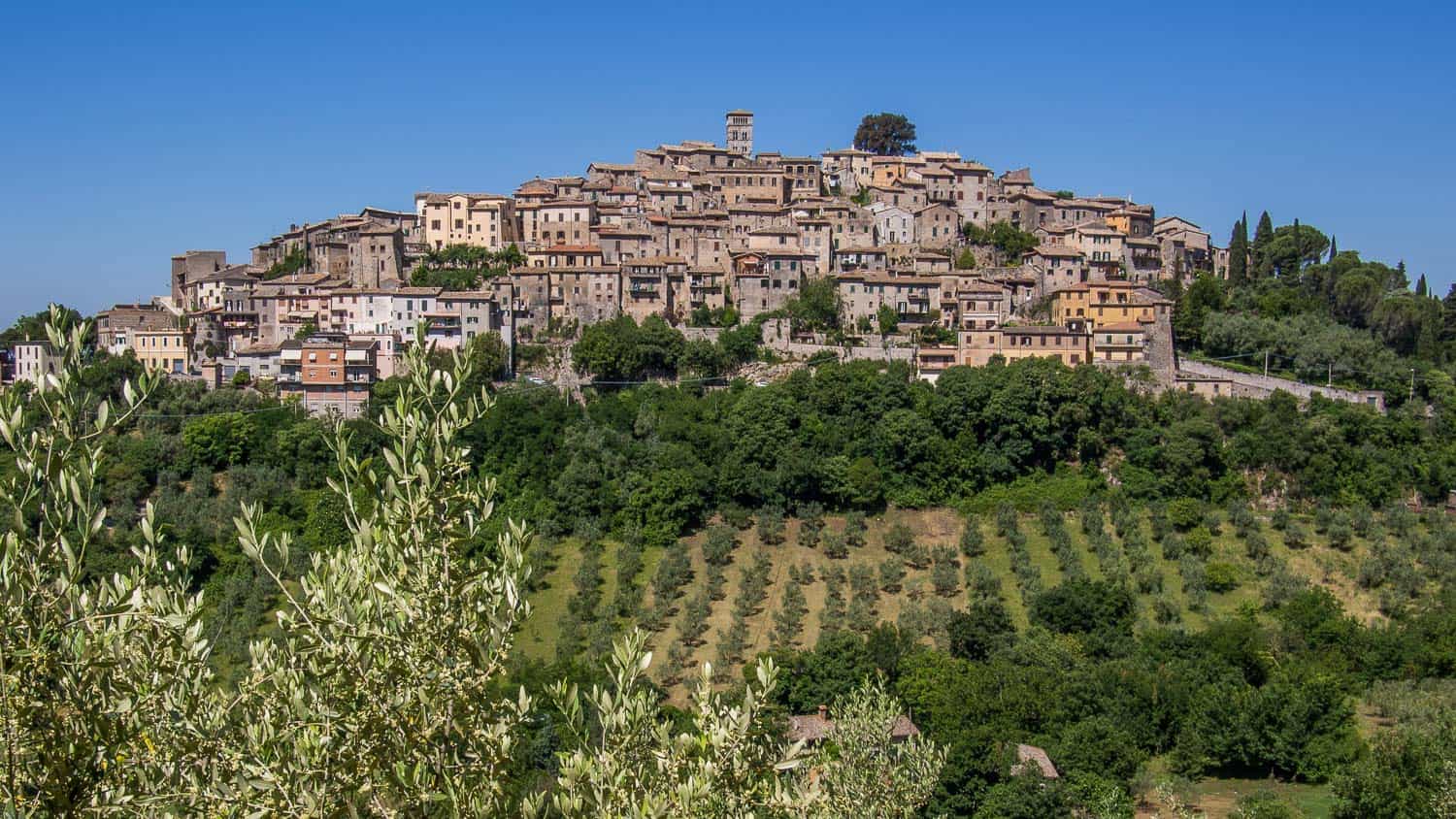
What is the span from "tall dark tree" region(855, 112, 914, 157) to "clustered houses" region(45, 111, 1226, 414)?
713 cm

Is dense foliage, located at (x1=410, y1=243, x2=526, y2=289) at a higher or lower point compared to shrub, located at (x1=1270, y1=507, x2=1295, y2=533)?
higher

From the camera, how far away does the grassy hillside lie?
3853 cm

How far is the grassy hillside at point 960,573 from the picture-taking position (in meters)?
38.5

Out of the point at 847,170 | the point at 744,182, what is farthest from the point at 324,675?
the point at 847,170

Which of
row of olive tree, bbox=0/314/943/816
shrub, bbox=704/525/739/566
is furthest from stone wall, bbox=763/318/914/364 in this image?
row of olive tree, bbox=0/314/943/816

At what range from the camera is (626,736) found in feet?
27.7

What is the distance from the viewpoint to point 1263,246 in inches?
2721

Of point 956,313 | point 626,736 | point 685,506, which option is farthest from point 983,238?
point 626,736

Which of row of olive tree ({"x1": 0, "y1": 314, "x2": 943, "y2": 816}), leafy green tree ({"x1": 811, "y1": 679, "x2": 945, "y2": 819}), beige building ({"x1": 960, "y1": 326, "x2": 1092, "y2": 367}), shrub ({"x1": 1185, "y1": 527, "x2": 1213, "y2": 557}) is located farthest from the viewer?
beige building ({"x1": 960, "y1": 326, "x2": 1092, "y2": 367})

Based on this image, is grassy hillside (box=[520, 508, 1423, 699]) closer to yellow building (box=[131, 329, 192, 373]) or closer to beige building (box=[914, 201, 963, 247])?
yellow building (box=[131, 329, 192, 373])

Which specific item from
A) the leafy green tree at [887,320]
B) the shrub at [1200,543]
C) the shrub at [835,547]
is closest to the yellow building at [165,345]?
the leafy green tree at [887,320]

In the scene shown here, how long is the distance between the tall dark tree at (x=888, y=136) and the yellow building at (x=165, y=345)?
39.2 metres

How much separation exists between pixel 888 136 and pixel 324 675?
74741mm

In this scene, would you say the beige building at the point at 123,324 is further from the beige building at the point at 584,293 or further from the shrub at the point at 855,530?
the shrub at the point at 855,530
